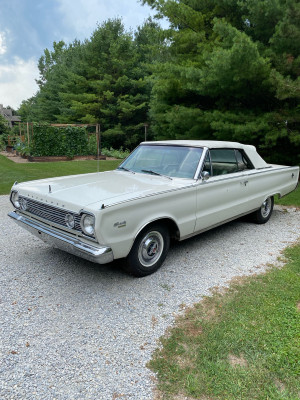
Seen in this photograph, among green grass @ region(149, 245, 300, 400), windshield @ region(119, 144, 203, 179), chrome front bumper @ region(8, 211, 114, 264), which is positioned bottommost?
green grass @ region(149, 245, 300, 400)

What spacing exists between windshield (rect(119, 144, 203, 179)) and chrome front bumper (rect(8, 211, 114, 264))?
1625 millimetres

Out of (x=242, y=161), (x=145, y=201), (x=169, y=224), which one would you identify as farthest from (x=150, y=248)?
(x=242, y=161)

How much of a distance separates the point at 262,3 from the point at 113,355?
976cm

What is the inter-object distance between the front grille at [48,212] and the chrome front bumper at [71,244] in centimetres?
11

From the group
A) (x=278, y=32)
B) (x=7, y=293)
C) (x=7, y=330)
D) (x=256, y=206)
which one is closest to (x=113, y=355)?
(x=7, y=330)

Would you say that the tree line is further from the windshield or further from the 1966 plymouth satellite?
the windshield

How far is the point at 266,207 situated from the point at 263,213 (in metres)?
0.15

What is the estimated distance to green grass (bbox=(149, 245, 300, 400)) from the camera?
200cm

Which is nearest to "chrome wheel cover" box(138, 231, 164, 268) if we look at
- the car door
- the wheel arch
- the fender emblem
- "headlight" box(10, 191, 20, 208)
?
the wheel arch

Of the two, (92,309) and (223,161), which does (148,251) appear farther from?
(223,161)

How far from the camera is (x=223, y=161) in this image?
4.62 meters

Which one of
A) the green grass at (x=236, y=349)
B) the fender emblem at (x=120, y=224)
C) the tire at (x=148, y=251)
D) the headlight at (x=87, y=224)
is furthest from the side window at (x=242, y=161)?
the headlight at (x=87, y=224)

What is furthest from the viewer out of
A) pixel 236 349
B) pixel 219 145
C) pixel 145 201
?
pixel 219 145

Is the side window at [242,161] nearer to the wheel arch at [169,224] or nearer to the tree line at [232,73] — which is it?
the wheel arch at [169,224]
